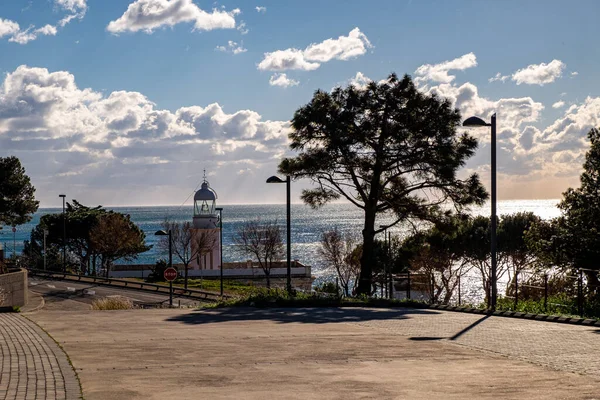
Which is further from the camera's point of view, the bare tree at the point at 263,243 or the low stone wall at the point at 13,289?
the bare tree at the point at 263,243

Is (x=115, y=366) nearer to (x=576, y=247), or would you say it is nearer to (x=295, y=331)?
(x=295, y=331)

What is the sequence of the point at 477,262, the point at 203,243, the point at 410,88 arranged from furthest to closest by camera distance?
Answer: the point at 203,243, the point at 477,262, the point at 410,88

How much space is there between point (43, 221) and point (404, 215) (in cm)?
5566

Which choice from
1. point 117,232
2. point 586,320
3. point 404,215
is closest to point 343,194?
point 404,215

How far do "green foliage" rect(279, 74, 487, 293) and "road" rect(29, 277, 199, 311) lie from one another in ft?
40.9

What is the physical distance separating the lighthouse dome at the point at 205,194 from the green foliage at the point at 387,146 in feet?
127

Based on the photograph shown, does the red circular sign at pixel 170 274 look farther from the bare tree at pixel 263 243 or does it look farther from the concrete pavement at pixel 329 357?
the bare tree at pixel 263 243

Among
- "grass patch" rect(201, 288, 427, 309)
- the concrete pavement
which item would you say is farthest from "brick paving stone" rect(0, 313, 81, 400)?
"grass patch" rect(201, 288, 427, 309)

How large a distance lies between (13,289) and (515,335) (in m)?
17.5

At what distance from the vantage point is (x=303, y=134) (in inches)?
1249

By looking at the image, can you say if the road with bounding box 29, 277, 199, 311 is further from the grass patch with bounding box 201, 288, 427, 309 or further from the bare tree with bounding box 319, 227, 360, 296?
the bare tree with bounding box 319, 227, 360, 296

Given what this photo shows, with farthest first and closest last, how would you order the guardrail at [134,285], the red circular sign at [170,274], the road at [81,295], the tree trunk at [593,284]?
the guardrail at [134,285], the road at [81,295], the red circular sign at [170,274], the tree trunk at [593,284]

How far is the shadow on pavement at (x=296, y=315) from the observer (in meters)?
18.5

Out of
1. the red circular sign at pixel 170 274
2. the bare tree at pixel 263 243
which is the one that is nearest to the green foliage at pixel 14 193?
the bare tree at pixel 263 243
